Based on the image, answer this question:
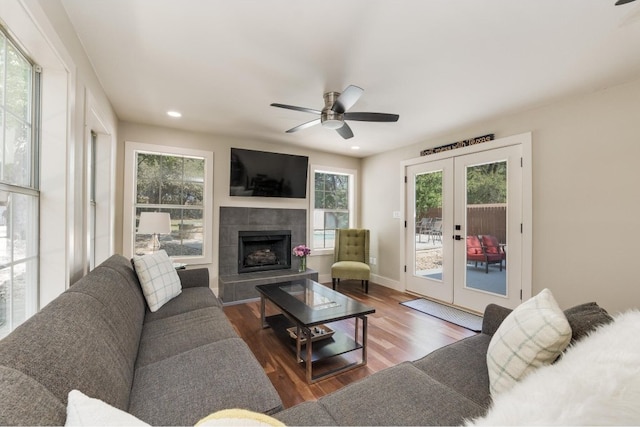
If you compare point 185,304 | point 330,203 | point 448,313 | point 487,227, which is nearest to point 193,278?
point 185,304

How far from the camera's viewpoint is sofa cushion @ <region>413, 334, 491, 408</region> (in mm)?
1168

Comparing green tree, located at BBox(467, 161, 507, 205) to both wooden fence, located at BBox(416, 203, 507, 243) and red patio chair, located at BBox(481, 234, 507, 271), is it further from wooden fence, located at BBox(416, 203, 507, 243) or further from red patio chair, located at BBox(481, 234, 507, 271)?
red patio chair, located at BBox(481, 234, 507, 271)

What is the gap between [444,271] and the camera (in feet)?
12.3

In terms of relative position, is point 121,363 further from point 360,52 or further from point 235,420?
point 360,52

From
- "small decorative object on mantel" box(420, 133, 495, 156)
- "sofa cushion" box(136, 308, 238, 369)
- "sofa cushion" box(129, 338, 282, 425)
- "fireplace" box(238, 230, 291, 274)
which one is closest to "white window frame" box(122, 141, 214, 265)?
"fireplace" box(238, 230, 291, 274)

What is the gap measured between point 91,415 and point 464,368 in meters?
1.46

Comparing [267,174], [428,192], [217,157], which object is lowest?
[428,192]

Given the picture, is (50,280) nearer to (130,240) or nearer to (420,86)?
(130,240)

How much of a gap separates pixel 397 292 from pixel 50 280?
399 cm

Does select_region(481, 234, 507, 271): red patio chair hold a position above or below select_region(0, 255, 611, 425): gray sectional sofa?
above

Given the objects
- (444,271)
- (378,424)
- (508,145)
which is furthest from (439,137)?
(378,424)

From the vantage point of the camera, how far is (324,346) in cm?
226

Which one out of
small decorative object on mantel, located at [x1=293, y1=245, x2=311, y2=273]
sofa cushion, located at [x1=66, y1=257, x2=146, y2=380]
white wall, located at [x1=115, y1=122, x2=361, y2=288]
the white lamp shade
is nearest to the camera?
sofa cushion, located at [x1=66, y1=257, x2=146, y2=380]

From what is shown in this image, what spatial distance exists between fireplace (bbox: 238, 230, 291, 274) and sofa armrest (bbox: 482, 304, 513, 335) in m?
3.10
